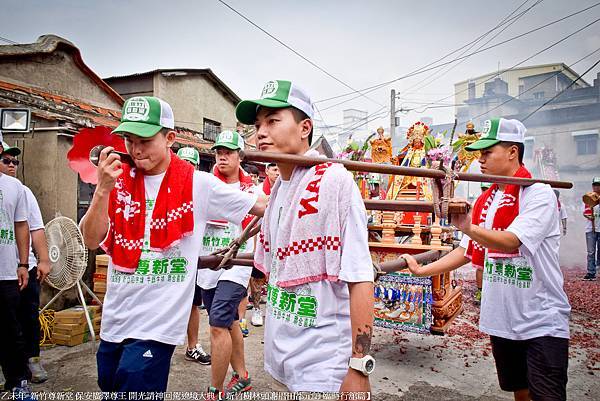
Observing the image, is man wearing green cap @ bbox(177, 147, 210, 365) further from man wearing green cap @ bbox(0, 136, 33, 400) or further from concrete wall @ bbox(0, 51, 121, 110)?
concrete wall @ bbox(0, 51, 121, 110)

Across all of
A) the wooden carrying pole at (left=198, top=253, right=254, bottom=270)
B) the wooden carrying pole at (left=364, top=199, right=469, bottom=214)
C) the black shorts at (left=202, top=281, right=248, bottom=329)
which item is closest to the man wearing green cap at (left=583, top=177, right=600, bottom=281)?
the black shorts at (left=202, top=281, right=248, bottom=329)

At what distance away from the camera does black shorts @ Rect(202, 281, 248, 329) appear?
12.9ft

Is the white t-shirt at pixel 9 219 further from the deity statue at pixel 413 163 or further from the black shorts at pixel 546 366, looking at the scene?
the deity statue at pixel 413 163

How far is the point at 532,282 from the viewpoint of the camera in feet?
9.50

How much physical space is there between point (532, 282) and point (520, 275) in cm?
9

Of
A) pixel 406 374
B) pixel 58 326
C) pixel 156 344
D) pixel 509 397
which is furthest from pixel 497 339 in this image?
pixel 58 326

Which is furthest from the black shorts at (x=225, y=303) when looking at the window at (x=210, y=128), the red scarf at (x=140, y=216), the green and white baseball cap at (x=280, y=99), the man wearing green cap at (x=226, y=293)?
the window at (x=210, y=128)

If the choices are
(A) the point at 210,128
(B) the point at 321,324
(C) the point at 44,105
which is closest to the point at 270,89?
(B) the point at 321,324

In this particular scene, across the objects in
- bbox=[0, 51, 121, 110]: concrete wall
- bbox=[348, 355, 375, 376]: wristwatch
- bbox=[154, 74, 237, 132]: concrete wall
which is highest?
bbox=[154, 74, 237, 132]: concrete wall

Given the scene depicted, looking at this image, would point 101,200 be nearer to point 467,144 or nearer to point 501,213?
point 501,213

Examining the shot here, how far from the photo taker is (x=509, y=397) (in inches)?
168

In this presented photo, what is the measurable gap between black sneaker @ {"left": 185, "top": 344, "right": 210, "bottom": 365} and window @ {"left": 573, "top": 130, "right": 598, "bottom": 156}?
29.2m

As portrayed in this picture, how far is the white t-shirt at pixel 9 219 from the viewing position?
156 inches

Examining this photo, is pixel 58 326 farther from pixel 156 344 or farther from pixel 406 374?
pixel 406 374
